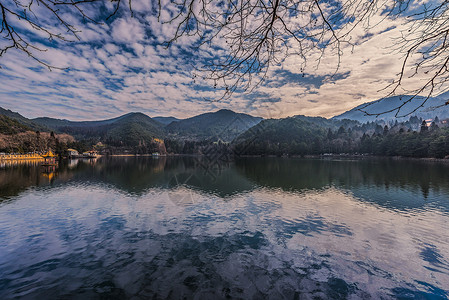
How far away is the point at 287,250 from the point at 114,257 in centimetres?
837

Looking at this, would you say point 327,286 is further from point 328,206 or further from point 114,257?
point 328,206

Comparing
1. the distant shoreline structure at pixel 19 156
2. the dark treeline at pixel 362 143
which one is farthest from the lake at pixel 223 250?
the distant shoreline structure at pixel 19 156

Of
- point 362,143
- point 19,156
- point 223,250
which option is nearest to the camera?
point 223,250

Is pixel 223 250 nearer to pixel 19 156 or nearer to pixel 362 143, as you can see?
pixel 19 156

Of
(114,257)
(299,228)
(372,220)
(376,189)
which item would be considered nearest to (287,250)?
(299,228)

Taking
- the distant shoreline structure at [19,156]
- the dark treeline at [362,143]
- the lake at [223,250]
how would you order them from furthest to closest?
the dark treeline at [362,143], the distant shoreline structure at [19,156], the lake at [223,250]

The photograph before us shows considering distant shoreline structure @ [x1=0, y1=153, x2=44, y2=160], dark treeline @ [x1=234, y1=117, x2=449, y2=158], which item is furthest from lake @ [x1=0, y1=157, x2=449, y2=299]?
distant shoreline structure @ [x1=0, y1=153, x2=44, y2=160]

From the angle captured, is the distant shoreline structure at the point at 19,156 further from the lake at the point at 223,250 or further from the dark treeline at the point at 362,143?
the lake at the point at 223,250

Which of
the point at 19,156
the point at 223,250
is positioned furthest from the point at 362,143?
the point at 19,156

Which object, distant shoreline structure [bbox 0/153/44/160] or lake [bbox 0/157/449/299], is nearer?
lake [bbox 0/157/449/299]

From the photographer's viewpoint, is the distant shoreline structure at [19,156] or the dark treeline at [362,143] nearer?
the distant shoreline structure at [19,156]

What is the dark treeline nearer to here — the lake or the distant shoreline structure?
the lake

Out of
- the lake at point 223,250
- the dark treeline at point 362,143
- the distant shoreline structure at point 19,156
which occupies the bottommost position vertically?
the lake at point 223,250

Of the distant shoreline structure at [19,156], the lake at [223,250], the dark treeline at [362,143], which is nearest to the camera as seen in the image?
the lake at [223,250]
